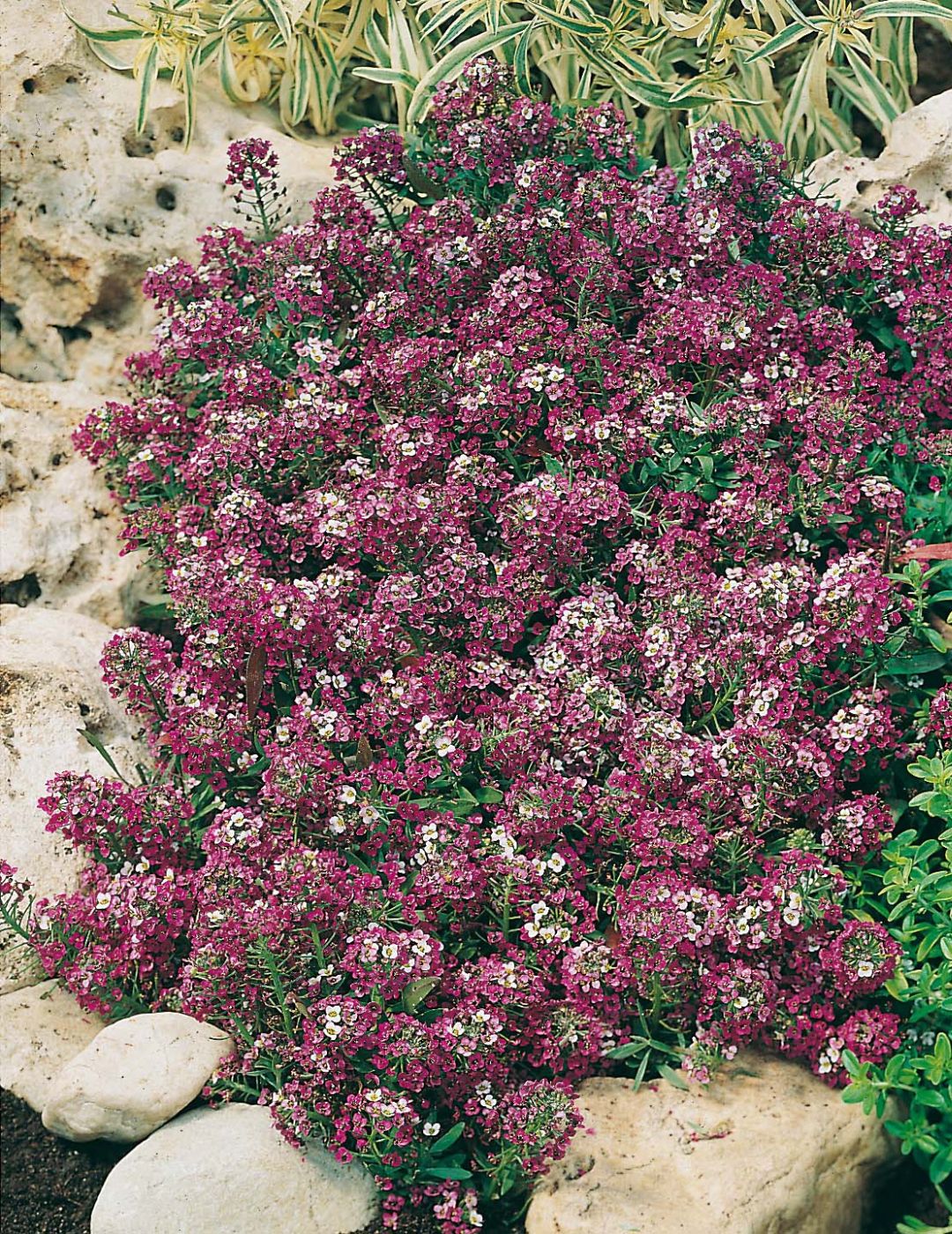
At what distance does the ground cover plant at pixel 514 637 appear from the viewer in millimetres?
3430

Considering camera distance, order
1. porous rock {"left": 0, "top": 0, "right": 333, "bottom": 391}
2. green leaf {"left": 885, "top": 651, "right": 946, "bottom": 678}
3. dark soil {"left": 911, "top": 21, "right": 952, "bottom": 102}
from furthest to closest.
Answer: dark soil {"left": 911, "top": 21, "right": 952, "bottom": 102} → porous rock {"left": 0, "top": 0, "right": 333, "bottom": 391} → green leaf {"left": 885, "top": 651, "right": 946, "bottom": 678}

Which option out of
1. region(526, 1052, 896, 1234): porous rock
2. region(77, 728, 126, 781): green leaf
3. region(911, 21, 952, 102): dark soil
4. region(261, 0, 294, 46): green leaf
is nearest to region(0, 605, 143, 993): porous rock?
region(77, 728, 126, 781): green leaf

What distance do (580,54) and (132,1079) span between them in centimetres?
382

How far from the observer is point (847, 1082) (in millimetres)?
3453

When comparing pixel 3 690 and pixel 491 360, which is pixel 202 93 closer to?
pixel 491 360

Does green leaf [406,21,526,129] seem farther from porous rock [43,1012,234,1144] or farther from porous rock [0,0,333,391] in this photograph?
porous rock [43,1012,234,1144]

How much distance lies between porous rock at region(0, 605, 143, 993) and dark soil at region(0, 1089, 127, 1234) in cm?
43

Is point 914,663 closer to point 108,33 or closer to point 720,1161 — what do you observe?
point 720,1161

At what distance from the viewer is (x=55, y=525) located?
4727 millimetres

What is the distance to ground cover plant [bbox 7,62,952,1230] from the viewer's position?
3430mm

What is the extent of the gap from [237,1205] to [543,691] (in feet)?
4.94

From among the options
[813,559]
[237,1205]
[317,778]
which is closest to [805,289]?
[813,559]

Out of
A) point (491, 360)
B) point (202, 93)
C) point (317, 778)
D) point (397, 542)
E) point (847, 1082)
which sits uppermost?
point (202, 93)

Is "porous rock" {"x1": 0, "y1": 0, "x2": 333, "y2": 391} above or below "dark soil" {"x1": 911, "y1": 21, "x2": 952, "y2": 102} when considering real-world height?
above
